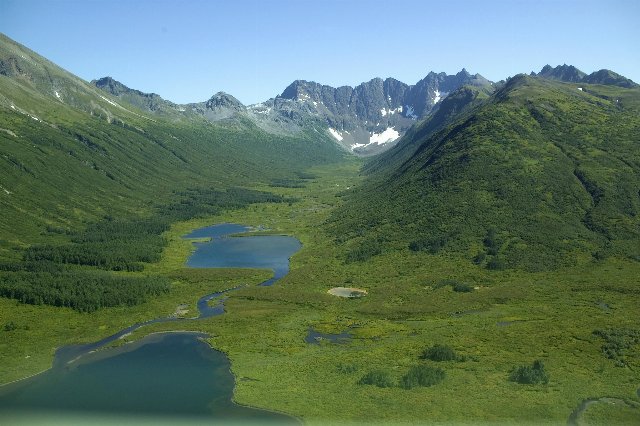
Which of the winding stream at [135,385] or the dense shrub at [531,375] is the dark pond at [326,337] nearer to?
the winding stream at [135,385]

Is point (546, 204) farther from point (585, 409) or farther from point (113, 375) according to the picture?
point (113, 375)

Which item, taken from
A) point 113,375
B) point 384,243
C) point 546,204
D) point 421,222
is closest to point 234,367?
point 113,375

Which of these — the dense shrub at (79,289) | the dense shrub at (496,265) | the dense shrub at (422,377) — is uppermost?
the dense shrub at (496,265)

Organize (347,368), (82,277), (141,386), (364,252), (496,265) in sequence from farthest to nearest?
(364,252)
(496,265)
(82,277)
(347,368)
(141,386)

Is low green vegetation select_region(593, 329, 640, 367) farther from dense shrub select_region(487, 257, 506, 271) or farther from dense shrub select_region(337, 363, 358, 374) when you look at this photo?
dense shrub select_region(487, 257, 506, 271)

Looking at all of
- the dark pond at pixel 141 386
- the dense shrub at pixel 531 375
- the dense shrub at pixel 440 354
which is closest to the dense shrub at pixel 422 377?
the dense shrub at pixel 440 354

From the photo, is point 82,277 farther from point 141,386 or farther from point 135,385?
point 141,386

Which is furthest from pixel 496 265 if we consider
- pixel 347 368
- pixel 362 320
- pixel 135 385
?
pixel 135 385
